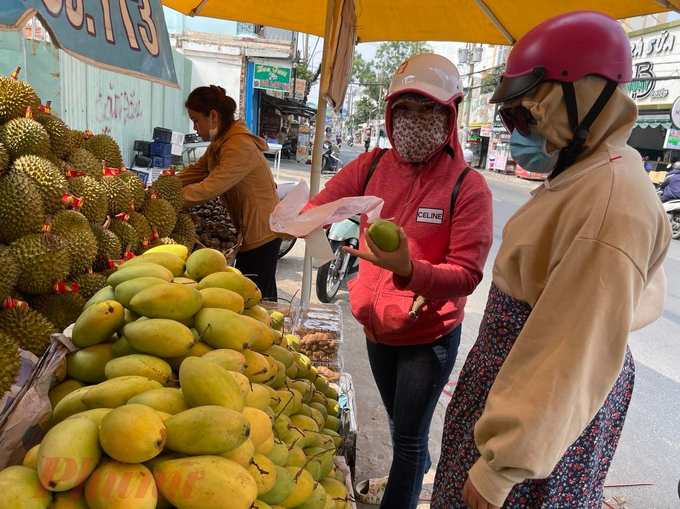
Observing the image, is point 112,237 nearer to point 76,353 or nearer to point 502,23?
point 76,353

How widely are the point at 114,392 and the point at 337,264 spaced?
14.8 ft

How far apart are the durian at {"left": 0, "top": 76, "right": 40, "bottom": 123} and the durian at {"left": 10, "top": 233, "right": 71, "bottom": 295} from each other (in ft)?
1.90

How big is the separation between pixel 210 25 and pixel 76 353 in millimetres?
14892

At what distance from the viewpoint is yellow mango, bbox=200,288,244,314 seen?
4.73ft

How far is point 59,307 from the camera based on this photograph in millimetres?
1798

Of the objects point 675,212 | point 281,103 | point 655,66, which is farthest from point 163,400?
point 281,103

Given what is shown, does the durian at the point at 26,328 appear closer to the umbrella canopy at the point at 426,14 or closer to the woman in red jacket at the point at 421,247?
the woman in red jacket at the point at 421,247

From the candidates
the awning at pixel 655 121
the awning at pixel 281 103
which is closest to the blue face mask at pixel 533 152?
the awning at pixel 655 121

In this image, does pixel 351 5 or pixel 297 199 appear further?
pixel 351 5

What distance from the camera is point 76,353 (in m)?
1.28

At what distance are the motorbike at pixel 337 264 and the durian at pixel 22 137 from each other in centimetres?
357

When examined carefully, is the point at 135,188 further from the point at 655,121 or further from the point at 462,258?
the point at 655,121

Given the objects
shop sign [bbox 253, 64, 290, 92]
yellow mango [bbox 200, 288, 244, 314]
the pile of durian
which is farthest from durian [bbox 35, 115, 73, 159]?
shop sign [bbox 253, 64, 290, 92]

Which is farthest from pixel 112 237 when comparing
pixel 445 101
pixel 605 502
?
pixel 605 502
